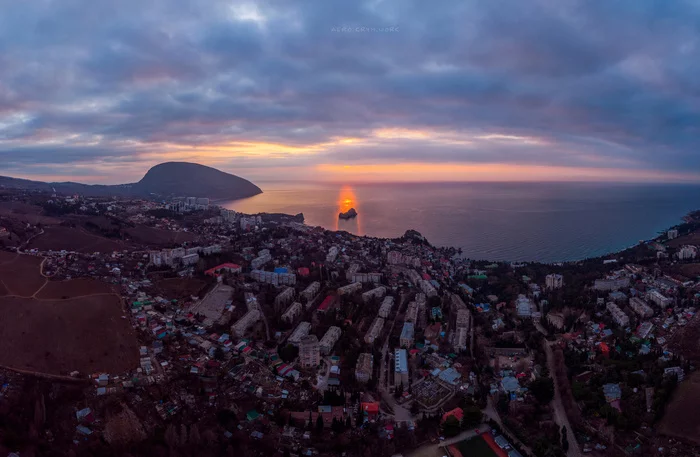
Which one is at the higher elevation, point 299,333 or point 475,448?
point 299,333

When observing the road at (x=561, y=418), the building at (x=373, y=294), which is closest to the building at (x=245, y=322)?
the building at (x=373, y=294)

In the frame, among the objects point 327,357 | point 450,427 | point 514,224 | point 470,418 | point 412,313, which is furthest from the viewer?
point 514,224

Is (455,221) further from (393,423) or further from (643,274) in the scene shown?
(393,423)

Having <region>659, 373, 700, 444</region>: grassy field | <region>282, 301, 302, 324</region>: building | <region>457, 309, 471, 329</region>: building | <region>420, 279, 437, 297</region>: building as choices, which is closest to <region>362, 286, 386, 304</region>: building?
<region>420, 279, 437, 297</region>: building

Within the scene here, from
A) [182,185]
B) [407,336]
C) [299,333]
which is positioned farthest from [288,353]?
[182,185]

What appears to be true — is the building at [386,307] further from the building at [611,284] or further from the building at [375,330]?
the building at [611,284]

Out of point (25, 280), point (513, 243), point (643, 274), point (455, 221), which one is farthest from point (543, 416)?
point (455, 221)

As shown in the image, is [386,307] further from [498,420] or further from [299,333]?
[498,420]
